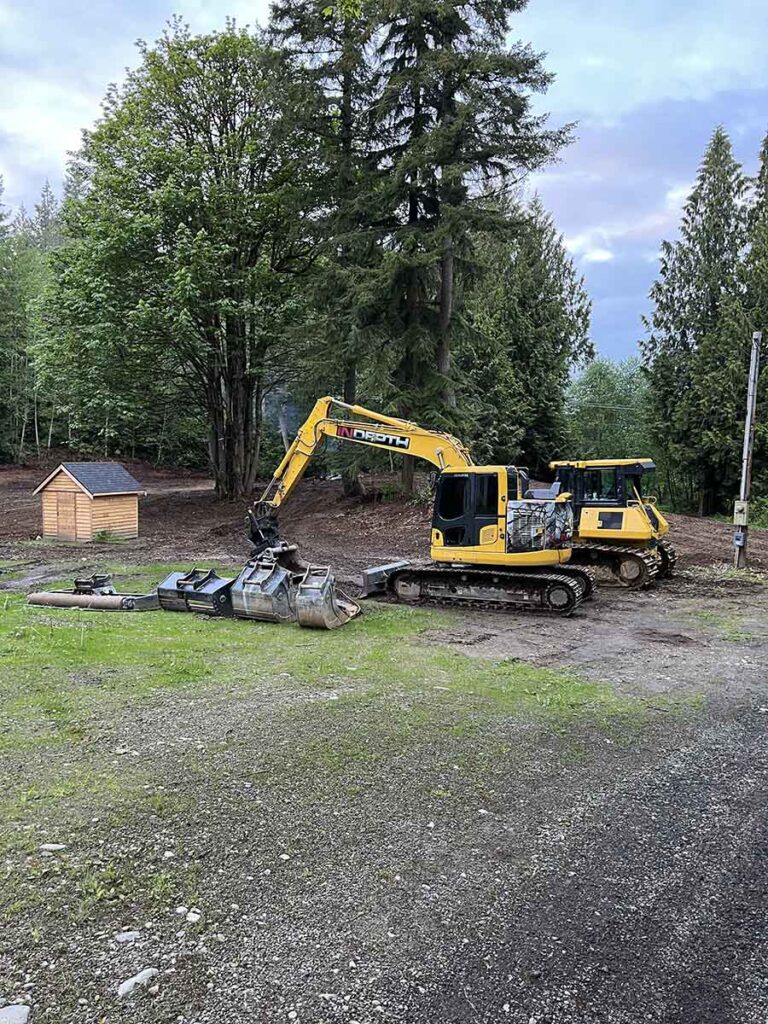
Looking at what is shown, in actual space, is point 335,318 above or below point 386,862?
above

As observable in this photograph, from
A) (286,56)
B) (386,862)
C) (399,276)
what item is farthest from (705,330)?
(386,862)

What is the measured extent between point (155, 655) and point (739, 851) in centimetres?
606

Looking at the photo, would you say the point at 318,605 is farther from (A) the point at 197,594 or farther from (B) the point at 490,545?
(B) the point at 490,545

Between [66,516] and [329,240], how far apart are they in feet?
35.9

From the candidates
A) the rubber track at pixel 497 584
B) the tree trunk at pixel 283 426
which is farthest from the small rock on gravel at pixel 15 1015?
the tree trunk at pixel 283 426

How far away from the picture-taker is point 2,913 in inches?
132

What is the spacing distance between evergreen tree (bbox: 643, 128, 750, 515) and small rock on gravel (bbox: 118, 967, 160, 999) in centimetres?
2730

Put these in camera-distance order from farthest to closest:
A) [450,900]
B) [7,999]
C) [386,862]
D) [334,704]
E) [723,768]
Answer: [334,704] < [723,768] < [386,862] < [450,900] < [7,999]

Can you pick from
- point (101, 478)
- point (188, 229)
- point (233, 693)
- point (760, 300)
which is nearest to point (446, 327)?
point (188, 229)

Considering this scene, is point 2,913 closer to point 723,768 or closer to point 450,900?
point 450,900

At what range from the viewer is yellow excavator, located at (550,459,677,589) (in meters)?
13.2

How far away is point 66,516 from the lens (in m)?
19.0

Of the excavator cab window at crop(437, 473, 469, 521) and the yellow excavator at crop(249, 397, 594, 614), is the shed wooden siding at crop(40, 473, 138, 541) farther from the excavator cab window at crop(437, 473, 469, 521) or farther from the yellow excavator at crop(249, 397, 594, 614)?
the excavator cab window at crop(437, 473, 469, 521)

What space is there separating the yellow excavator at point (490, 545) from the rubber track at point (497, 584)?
0.6 inches
